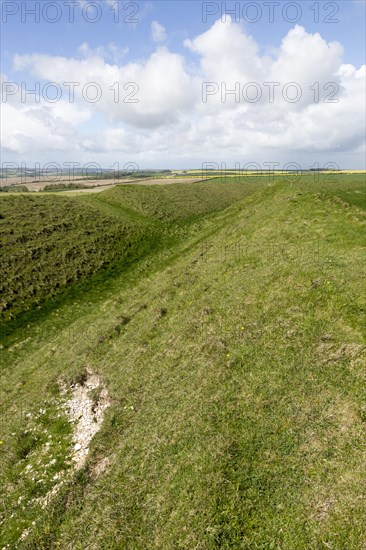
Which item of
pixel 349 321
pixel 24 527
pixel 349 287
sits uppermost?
pixel 349 287

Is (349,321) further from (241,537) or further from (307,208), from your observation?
(307,208)

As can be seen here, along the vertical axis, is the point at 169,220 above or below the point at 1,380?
above

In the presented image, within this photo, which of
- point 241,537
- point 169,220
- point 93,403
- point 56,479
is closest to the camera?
point 241,537

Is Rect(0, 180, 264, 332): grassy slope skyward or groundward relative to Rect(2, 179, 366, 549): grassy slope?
skyward

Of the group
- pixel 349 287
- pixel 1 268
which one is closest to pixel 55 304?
pixel 1 268

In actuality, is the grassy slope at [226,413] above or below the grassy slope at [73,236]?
below

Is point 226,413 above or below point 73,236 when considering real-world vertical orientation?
below

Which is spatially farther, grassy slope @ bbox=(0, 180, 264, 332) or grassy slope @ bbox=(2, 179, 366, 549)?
grassy slope @ bbox=(0, 180, 264, 332)

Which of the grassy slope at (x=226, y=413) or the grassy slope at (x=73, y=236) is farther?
the grassy slope at (x=73, y=236)
